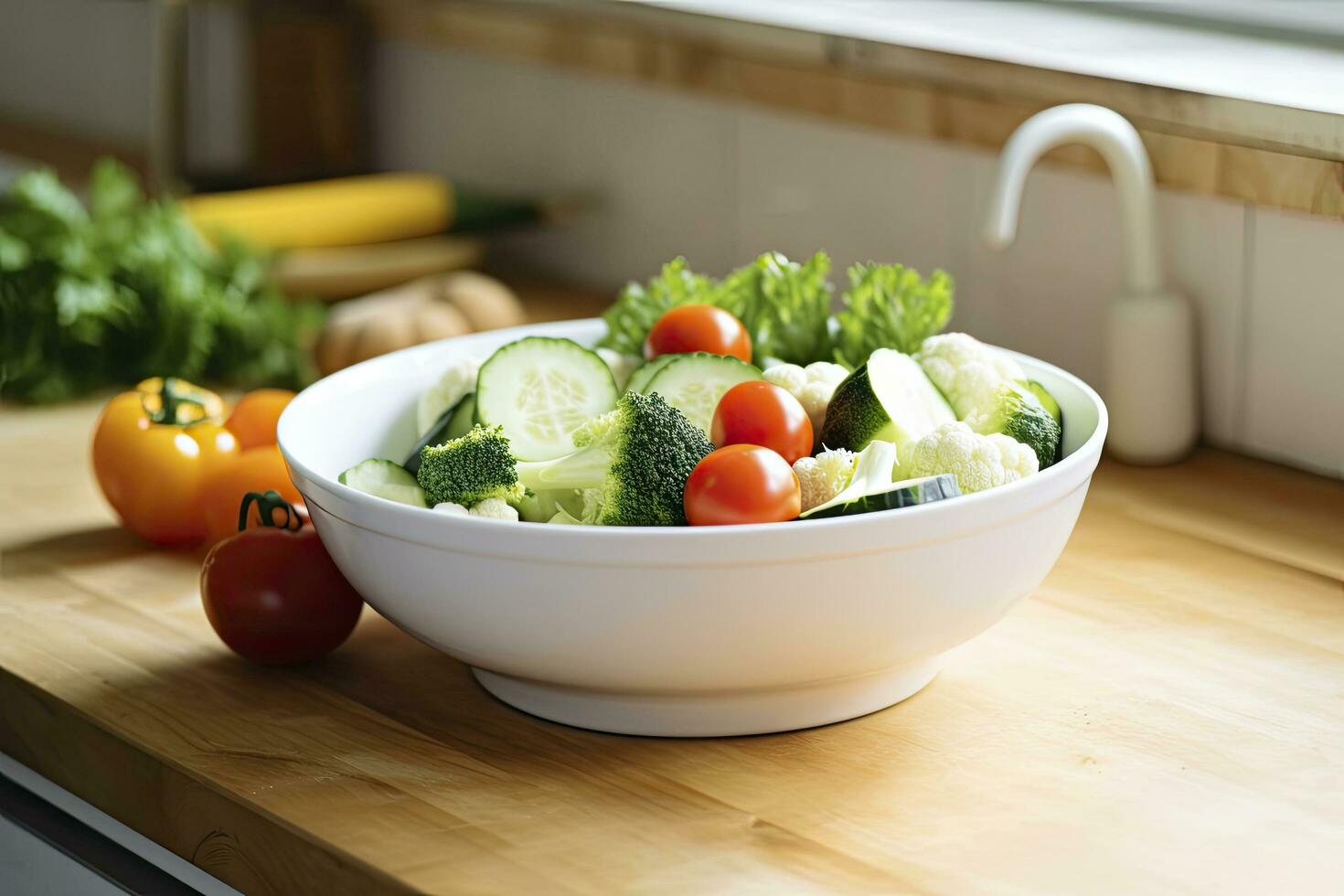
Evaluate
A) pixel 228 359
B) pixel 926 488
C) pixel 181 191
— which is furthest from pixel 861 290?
pixel 181 191

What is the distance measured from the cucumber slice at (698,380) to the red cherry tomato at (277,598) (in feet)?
0.80

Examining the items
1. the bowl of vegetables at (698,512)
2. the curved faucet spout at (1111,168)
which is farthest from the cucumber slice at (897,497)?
the curved faucet spout at (1111,168)

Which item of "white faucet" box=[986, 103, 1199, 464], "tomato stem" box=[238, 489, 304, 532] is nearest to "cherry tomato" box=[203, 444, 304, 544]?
"tomato stem" box=[238, 489, 304, 532]

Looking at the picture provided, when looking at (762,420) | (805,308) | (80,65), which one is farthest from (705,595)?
(80,65)

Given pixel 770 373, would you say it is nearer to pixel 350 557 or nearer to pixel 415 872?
pixel 350 557

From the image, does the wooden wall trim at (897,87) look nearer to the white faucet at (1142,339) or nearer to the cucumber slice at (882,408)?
the white faucet at (1142,339)

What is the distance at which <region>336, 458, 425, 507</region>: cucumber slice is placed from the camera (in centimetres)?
104

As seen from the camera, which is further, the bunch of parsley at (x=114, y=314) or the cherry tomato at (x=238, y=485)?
the bunch of parsley at (x=114, y=314)

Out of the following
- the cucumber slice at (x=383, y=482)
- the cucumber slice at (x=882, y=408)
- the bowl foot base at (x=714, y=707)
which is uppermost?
the cucumber slice at (x=882, y=408)

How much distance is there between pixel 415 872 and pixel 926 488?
0.34 metres

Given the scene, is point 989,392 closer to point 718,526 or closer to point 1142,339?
point 718,526

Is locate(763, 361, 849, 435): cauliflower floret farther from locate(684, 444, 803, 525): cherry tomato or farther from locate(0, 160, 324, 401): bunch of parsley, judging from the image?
locate(0, 160, 324, 401): bunch of parsley

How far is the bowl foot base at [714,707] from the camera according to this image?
0.96 metres

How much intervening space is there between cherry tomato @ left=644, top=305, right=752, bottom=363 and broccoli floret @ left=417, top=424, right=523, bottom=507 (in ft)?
0.69
